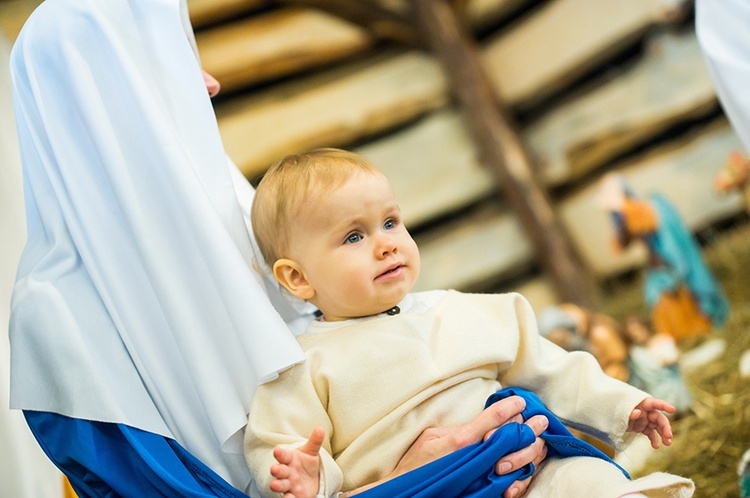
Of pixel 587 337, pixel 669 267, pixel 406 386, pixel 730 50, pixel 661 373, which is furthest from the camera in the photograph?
pixel 669 267

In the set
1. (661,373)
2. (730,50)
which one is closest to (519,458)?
(730,50)

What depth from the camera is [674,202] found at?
388cm

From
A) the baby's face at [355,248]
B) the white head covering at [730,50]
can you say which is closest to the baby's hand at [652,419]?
the baby's face at [355,248]

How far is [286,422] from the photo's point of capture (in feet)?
4.08

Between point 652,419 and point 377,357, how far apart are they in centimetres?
44

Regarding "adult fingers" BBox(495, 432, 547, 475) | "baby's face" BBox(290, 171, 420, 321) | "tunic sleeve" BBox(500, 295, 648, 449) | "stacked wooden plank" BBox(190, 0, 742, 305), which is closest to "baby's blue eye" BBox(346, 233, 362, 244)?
"baby's face" BBox(290, 171, 420, 321)

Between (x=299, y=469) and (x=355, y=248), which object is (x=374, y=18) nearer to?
(x=355, y=248)

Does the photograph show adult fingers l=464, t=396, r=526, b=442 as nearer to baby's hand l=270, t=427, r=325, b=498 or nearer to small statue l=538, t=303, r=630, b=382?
baby's hand l=270, t=427, r=325, b=498

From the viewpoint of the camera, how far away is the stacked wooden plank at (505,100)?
12.4ft

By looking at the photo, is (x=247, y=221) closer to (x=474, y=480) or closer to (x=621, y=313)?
(x=474, y=480)

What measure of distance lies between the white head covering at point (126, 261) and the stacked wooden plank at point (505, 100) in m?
2.52

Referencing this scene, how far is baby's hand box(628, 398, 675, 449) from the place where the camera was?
1300 millimetres

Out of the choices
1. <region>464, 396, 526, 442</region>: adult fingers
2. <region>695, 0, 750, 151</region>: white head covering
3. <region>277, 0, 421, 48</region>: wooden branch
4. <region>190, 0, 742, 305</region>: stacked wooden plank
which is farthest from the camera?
<region>277, 0, 421, 48</region>: wooden branch

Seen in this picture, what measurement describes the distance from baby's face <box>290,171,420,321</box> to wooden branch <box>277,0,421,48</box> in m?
2.82
